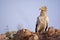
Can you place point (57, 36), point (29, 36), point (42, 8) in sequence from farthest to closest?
point (42, 8)
point (29, 36)
point (57, 36)

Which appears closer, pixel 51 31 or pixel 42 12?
pixel 51 31

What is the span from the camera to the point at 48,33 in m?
8.69

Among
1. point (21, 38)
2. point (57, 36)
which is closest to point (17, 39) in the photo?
point (21, 38)

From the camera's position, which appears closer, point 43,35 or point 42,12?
point 43,35

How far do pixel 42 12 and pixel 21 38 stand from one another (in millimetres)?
3164

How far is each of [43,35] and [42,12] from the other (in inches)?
124

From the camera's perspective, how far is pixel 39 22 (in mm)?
11797

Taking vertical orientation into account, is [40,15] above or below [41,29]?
above

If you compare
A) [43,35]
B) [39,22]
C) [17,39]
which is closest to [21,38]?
[17,39]

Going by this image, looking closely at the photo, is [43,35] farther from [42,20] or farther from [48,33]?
[42,20]

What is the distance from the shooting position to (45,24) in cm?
1183

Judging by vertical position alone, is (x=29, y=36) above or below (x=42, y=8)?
below

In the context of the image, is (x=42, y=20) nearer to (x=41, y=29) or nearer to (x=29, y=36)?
(x=41, y=29)

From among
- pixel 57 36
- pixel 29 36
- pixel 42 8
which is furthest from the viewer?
pixel 42 8
